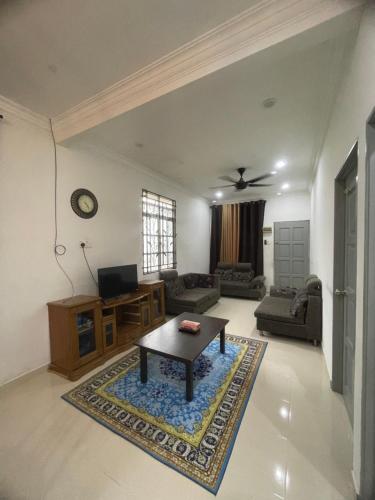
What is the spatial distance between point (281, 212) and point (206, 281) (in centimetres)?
314

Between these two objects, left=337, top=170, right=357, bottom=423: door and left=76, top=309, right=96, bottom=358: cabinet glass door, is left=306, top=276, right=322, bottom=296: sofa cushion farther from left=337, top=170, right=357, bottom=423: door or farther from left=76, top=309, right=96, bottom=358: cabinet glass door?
left=76, top=309, right=96, bottom=358: cabinet glass door

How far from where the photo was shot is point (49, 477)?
129 cm

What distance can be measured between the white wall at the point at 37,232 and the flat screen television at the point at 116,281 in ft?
0.93

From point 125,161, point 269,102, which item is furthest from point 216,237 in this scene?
point 269,102

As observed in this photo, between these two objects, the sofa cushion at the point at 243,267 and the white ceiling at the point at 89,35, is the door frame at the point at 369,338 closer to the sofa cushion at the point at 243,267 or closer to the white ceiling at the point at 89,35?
the white ceiling at the point at 89,35

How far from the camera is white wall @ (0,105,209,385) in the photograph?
2129 mm

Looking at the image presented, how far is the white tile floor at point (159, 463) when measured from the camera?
121 centimetres

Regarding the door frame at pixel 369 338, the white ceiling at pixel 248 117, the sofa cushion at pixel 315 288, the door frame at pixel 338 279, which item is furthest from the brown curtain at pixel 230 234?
the door frame at pixel 369 338

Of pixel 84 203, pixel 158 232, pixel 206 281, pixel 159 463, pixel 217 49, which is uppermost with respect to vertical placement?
pixel 217 49

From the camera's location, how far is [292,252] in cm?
579

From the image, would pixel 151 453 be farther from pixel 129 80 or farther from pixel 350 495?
pixel 129 80

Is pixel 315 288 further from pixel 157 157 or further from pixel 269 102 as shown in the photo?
pixel 157 157

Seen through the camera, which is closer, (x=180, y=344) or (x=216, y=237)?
(x=180, y=344)

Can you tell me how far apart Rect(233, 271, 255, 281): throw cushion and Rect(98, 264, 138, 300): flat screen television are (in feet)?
11.4
